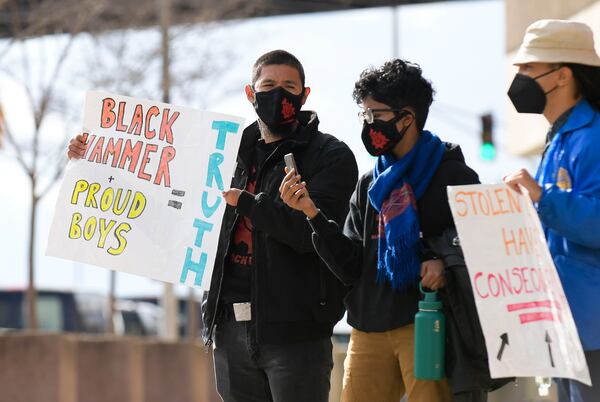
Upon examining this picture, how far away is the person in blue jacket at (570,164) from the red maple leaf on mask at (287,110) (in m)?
1.10

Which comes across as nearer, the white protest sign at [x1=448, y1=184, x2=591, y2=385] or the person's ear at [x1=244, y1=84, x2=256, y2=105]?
the white protest sign at [x1=448, y1=184, x2=591, y2=385]

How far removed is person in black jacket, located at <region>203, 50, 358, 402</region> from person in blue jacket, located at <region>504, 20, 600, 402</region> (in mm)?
1031

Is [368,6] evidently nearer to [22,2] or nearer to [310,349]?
[22,2]

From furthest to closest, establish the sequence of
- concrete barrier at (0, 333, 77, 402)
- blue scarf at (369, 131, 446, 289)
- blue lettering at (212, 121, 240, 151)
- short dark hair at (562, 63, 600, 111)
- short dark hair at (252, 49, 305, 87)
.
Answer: concrete barrier at (0, 333, 77, 402)
blue lettering at (212, 121, 240, 151)
short dark hair at (252, 49, 305, 87)
blue scarf at (369, 131, 446, 289)
short dark hair at (562, 63, 600, 111)

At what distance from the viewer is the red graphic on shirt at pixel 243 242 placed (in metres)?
6.00

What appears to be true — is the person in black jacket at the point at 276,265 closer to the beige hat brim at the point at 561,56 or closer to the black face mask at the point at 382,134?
the black face mask at the point at 382,134

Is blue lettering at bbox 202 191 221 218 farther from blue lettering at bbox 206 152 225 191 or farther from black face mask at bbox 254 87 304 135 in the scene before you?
black face mask at bbox 254 87 304 135

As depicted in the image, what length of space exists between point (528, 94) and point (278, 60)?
50.1 inches

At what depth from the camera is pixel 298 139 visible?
606cm

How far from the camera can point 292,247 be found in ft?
19.2

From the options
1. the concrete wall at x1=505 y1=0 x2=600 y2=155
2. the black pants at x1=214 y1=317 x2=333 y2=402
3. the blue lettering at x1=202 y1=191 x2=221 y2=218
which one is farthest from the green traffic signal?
the black pants at x1=214 y1=317 x2=333 y2=402

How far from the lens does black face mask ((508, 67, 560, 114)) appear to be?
5.22 m

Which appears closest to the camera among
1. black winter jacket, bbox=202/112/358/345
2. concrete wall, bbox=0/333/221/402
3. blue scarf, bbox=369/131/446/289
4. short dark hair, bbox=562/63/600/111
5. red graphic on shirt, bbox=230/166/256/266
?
short dark hair, bbox=562/63/600/111

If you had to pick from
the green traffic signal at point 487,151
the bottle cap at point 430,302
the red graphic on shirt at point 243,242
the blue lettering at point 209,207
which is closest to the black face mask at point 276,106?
the red graphic on shirt at point 243,242
